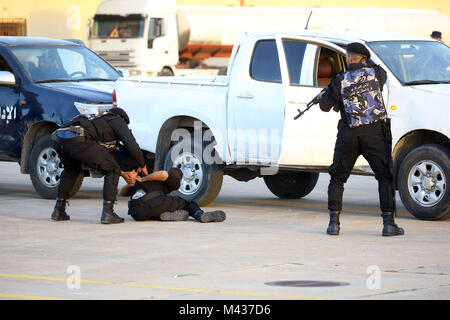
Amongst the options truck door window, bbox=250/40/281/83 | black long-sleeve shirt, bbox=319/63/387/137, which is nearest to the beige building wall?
truck door window, bbox=250/40/281/83

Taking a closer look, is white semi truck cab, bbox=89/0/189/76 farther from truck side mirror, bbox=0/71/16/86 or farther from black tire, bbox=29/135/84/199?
black tire, bbox=29/135/84/199

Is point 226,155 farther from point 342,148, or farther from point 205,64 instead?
point 205,64

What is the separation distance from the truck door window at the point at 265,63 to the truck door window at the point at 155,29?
913 inches

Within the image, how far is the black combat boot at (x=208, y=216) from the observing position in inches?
Answer: 453

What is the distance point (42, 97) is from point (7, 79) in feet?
1.79

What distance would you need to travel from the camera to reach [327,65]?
12312 millimetres

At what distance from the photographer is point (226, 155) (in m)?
12.7

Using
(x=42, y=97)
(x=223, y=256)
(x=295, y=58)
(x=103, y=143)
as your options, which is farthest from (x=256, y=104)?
(x=223, y=256)

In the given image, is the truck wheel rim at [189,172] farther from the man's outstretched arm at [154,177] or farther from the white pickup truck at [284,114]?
the man's outstretched arm at [154,177]

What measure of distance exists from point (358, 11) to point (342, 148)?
27.9 m

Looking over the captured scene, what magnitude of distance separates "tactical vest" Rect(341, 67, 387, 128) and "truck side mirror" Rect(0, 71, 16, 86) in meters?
5.40

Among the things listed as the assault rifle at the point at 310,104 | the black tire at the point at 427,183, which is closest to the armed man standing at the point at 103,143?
the assault rifle at the point at 310,104

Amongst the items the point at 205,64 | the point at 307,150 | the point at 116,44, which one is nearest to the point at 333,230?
the point at 307,150

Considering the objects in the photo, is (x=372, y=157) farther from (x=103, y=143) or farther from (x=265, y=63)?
(x=103, y=143)
